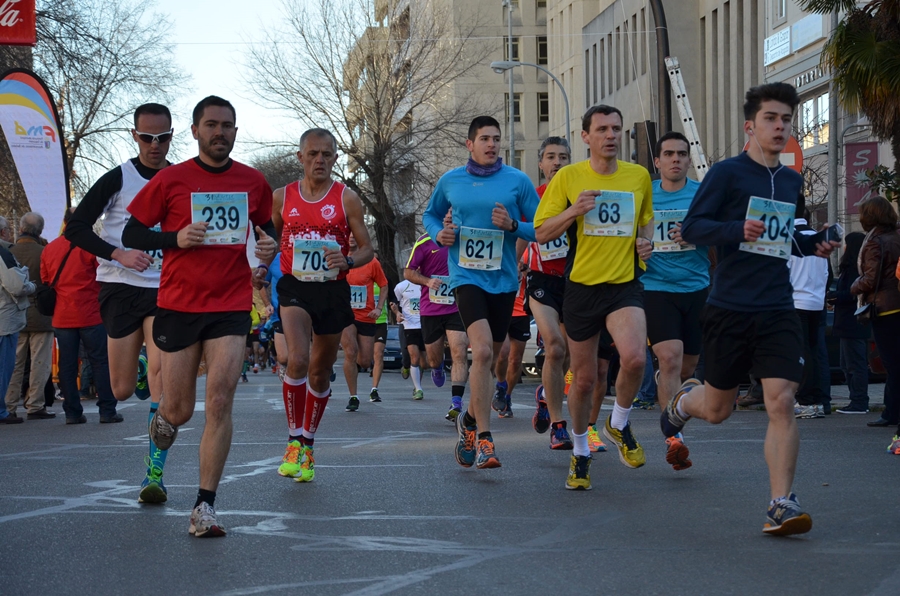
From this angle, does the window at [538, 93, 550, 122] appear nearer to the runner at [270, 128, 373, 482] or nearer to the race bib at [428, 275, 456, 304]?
the race bib at [428, 275, 456, 304]

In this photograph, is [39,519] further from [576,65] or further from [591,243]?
[576,65]

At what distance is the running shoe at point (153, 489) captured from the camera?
7.75 m

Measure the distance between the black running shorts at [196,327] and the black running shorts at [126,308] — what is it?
164cm

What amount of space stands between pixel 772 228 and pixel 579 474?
1981 mm

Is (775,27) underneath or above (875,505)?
above

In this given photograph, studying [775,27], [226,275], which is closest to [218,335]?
[226,275]

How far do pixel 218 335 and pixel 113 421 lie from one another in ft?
27.7

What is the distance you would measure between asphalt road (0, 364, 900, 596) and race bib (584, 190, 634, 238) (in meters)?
1.49

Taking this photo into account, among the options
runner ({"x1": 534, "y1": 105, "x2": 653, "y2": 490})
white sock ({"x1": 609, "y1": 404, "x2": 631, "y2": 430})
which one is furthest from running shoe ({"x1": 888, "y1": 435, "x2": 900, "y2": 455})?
runner ({"x1": 534, "y1": 105, "x2": 653, "y2": 490})

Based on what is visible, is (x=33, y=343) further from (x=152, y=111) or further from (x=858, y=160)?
(x=858, y=160)

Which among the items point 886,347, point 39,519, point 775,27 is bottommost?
point 39,519

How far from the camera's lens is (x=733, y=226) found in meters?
6.83

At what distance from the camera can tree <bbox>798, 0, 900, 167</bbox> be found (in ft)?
71.1

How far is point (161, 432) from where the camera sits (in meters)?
7.59
